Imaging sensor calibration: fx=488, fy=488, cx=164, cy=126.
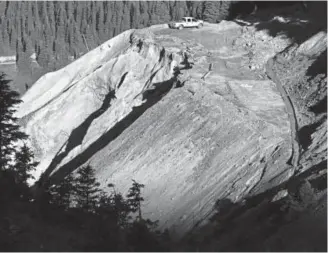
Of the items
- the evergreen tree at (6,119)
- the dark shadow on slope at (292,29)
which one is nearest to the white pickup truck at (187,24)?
the dark shadow on slope at (292,29)

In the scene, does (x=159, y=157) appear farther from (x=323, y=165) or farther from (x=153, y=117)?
(x=323, y=165)

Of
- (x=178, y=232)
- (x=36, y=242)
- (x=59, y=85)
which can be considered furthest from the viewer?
(x=59, y=85)

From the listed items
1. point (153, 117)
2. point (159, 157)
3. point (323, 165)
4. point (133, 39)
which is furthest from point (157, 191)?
point (133, 39)

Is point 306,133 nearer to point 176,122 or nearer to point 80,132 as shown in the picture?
point 176,122

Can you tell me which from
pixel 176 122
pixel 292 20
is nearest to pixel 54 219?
pixel 176 122

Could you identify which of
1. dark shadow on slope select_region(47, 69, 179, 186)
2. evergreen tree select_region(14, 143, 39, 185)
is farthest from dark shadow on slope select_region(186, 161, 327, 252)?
dark shadow on slope select_region(47, 69, 179, 186)

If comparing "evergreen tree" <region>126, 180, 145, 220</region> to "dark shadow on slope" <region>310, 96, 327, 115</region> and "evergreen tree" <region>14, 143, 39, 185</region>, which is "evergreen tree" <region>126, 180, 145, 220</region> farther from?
"dark shadow on slope" <region>310, 96, 327, 115</region>
